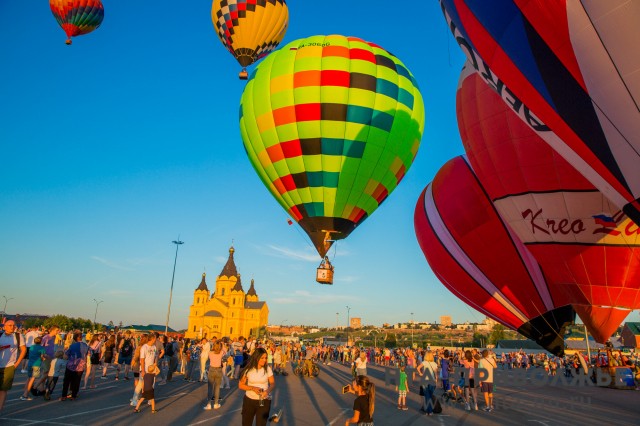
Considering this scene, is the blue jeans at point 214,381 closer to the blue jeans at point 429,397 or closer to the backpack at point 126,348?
the blue jeans at point 429,397

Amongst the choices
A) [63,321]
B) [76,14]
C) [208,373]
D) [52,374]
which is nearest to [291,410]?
[208,373]

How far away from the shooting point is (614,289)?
1155 centimetres

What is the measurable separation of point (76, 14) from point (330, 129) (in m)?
24.2

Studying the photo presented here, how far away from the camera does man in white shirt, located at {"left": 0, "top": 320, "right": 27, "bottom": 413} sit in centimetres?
648

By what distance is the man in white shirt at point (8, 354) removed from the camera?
21.3 ft

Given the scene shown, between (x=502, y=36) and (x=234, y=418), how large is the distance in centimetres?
905

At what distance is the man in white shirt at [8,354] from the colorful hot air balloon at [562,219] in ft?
38.8

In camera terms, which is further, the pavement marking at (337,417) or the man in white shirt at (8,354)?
the pavement marking at (337,417)

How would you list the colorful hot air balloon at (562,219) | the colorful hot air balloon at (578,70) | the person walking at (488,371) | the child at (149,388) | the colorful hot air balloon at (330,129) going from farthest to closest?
1. the colorful hot air balloon at (330,129)
2. the colorful hot air balloon at (562,219)
3. the person walking at (488,371)
4. the child at (149,388)
5. the colorful hot air balloon at (578,70)

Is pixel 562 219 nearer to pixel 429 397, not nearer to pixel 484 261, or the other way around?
pixel 484 261

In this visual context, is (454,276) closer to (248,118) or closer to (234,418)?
(248,118)

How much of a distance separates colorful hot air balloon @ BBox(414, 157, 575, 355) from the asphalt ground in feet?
10.1

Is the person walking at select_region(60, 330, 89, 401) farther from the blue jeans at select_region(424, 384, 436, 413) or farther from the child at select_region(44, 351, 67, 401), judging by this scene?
the blue jeans at select_region(424, 384, 436, 413)

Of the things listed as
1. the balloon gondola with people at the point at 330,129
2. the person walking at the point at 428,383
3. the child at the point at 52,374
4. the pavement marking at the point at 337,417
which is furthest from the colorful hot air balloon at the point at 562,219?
the child at the point at 52,374
